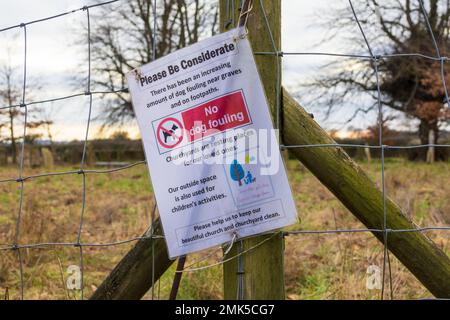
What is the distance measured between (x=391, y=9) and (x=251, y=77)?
70.2 feet

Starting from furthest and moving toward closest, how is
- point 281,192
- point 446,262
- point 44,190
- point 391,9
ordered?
point 391,9 < point 44,190 < point 446,262 < point 281,192

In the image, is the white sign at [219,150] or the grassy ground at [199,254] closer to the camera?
the white sign at [219,150]

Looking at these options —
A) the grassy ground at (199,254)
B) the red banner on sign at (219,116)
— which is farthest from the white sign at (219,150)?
the grassy ground at (199,254)

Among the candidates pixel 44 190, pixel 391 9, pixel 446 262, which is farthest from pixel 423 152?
pixel 446 262

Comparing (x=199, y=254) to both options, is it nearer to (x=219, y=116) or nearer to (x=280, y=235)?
(x=280, y=235)

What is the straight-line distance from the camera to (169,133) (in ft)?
6.43

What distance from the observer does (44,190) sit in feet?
35.6

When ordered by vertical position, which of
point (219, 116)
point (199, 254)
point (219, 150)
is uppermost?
Answer: point (219, 116)

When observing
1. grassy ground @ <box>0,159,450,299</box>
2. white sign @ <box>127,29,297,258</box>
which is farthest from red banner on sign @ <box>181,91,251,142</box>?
grassy ground @ <box>0,159,450,299</box>

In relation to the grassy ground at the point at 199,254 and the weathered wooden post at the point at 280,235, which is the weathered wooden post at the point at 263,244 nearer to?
the weathered wooden post at the point at 280,235

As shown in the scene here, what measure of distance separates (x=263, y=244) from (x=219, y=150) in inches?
13.7

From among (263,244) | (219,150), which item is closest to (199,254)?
(263,244)

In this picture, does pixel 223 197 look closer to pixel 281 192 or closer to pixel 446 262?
pixel 281 192

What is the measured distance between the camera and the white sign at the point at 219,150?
1.89 m
